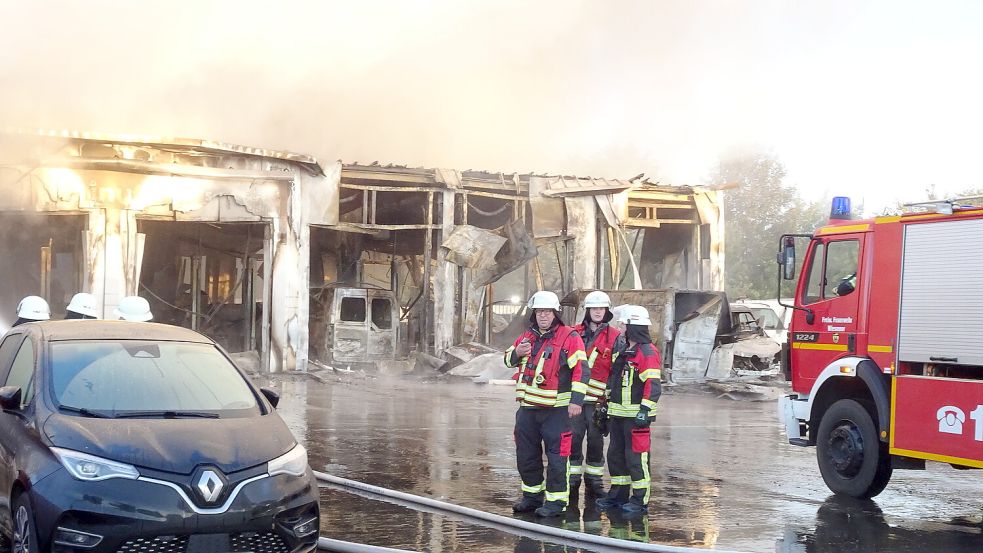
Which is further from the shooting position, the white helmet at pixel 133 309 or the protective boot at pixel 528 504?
the white helmet at pixel 133 309

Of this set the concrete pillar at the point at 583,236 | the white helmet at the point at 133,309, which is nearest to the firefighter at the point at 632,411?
the white helmet at the point at 133,309

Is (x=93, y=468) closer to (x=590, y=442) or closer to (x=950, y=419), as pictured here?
(x=590, y=442)

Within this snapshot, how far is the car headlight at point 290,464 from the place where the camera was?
503cm

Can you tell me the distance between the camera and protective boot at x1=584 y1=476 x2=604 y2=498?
8.13m

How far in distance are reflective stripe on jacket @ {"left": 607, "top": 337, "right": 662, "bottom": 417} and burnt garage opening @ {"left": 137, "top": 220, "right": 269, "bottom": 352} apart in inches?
622

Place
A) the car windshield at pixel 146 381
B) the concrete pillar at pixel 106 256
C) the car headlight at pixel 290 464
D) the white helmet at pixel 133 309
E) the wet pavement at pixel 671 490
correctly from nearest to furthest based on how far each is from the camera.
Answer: the car headlight at pixel 290 464, the car windshield at pixel 146 381, the wet pavement at pixel 671 490, the white helmet at pixel 133 309, the concrete pillar at pixel 106 256

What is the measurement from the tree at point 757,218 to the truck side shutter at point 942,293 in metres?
35.4

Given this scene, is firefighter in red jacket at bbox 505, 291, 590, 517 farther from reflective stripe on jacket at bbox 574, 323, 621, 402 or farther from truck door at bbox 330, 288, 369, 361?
truck door at bbox 330, 288, 369, 361

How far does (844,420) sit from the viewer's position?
8.48m

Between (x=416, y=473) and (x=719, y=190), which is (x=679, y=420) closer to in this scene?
(x=416, y=473)

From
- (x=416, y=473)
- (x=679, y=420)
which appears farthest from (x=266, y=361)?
(x=416, y=473)

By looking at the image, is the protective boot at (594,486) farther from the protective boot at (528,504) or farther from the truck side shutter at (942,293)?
the truck side shutter at (942,293)

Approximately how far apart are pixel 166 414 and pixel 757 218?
158 ft

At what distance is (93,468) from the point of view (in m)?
4.68
